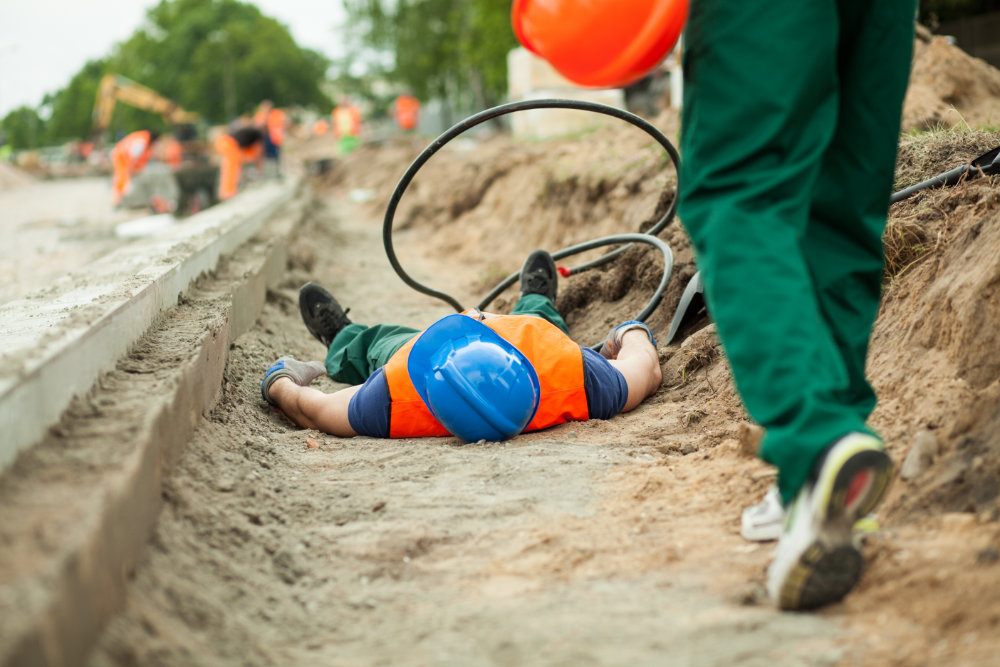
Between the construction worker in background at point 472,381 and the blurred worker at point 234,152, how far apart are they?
10403 millimetres

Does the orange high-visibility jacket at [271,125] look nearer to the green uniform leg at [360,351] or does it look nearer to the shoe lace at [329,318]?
the shoe lace at [329,318]

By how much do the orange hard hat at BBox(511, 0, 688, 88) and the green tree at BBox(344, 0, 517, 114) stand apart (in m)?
20.1

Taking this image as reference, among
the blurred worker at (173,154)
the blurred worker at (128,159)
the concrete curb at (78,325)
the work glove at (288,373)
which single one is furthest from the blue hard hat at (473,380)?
the blurred worker at (173,154)

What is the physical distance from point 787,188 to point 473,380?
4.24 ft

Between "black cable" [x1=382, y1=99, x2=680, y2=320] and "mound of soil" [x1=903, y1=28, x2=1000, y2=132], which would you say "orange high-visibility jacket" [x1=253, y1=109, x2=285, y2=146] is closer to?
"mound of soil" [x1=903, y1=28, x2=1000, y2=132]

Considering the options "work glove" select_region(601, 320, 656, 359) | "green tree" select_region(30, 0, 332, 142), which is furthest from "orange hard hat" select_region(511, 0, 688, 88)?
"green tree" select_region(30, 0, 332, 142)

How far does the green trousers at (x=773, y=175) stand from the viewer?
156cm

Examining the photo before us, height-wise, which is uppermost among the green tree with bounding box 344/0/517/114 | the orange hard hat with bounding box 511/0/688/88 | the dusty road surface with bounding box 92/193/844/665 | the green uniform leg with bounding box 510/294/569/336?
the green tree with bounding box 344/0/517/114

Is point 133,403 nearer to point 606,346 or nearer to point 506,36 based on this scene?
point 606,346

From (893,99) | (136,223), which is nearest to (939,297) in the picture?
(893,99)

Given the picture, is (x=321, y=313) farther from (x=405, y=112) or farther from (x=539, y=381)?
(x=405, y=112)

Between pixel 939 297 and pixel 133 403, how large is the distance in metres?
2.28

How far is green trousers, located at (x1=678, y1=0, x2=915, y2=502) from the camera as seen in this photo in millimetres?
1557

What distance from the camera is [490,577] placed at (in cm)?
191
